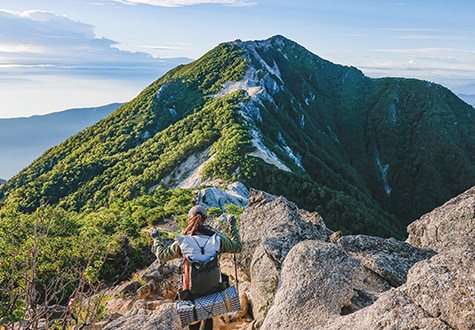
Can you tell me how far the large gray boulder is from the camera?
20.6 feet

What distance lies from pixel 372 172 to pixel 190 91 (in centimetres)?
6597

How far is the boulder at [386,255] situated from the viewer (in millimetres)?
6957

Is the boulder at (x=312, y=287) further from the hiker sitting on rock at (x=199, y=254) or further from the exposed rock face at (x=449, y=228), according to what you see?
the exposed rock face at (x=449, y=228)

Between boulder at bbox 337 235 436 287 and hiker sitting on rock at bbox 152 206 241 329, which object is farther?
boulder at bbox 337 235 436 287

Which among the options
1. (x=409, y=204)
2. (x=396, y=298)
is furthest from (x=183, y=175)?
(x=409, y=204)

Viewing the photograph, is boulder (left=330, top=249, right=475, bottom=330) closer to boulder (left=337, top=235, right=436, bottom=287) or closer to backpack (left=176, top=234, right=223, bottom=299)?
backpack (left=176, top=234, right=223, bottom=299)

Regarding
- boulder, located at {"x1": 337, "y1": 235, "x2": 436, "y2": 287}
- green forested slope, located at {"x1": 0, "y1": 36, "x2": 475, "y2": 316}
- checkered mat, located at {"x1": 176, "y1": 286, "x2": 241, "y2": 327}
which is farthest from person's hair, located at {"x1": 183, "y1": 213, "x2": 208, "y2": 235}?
boulder, located at {"x1": 337, "y1": 235, "x2": 436, "y2": 287}

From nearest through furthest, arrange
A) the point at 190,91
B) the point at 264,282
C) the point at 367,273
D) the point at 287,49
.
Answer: the point at 264,282 < the point at 367,273 < the point at 190,91 < the point at 287,49

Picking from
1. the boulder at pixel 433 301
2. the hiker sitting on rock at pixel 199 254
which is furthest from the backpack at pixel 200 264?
the boulder at pixel 433 301

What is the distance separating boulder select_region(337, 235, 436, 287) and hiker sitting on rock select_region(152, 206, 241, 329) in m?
3.91

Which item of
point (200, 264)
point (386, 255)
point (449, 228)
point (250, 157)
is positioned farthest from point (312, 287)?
point (250, 157)

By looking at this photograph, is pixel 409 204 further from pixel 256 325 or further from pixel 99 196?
pixel 256 325

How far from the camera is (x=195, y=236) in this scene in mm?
4930

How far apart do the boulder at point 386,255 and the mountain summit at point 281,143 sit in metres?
13.4
